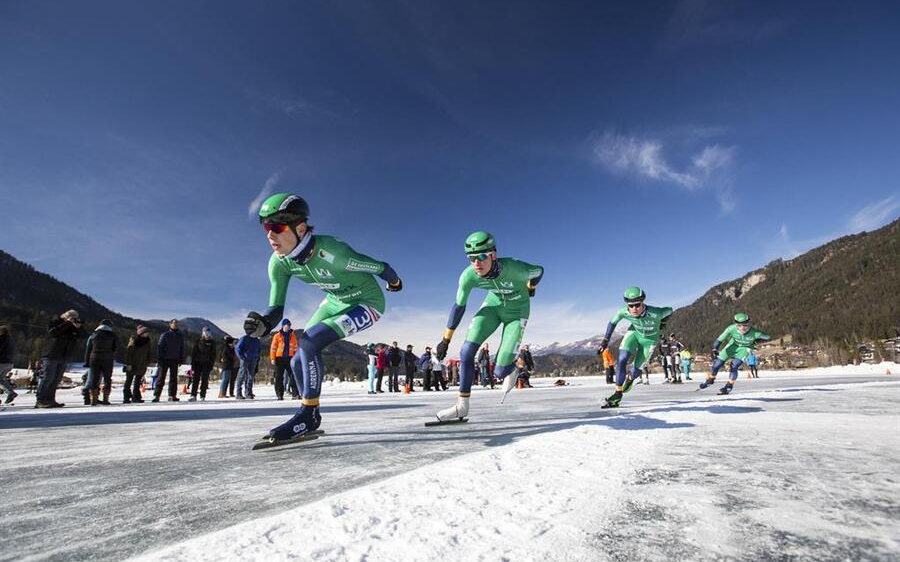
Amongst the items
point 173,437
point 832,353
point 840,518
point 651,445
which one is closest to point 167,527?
point 840,518

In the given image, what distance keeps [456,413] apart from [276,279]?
8.14ft

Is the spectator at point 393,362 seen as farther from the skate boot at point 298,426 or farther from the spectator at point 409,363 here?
the skate boot at point 298,426

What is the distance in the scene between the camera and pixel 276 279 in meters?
4.26

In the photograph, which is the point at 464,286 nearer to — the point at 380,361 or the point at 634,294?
the point at 634,294

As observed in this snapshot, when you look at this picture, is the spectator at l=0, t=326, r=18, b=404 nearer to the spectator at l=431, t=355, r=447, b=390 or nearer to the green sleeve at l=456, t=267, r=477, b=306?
the green sleeve at l=456, t=267, r=477, b=306

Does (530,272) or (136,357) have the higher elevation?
(530,272)

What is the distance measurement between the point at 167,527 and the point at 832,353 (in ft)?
135

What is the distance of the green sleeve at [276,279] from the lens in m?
4.23

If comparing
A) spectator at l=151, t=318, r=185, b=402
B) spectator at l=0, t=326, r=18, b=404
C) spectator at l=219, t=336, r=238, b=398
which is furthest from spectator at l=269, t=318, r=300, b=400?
spectator at l=0, t=326, r=18, b=404

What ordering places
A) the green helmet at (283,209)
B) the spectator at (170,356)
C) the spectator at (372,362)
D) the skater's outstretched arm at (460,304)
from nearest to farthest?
1. the green helmet at (283,209)
2. the skater's outstretched arm at (460,304)
3. the spectator at (170,356)
4. the spectator at (372,362)

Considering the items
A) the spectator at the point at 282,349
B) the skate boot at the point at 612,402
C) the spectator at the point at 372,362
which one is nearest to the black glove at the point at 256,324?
the skate boot at the point at 612,402

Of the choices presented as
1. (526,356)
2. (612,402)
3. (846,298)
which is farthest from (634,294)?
(846,298)

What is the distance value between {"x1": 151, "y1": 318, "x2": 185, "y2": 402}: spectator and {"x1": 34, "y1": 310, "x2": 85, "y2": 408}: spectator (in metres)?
2.34

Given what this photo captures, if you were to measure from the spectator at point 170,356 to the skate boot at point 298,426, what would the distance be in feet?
30.5
